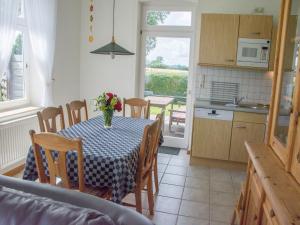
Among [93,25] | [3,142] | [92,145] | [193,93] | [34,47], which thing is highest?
→ [93,25]

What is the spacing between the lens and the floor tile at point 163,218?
2.64 m

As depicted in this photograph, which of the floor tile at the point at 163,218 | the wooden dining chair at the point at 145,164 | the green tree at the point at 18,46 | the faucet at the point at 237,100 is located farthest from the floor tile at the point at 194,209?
the green tree at the point at 18,46

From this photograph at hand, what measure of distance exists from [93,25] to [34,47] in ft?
4.30

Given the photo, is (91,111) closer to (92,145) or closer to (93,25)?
(93,25)

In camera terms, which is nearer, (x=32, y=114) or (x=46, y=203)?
(x=46, y=203)

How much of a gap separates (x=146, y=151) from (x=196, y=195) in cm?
112

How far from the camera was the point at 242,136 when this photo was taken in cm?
393

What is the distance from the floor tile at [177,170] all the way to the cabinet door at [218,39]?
153 centimetres

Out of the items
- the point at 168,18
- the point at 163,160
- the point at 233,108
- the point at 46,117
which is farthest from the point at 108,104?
the point at 168,18

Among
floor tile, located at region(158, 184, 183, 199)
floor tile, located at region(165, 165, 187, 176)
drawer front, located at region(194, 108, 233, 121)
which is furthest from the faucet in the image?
floor tile, located at region(158, 184, 183, 199)

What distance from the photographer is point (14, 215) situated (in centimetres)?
106

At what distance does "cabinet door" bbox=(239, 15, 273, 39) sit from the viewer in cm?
386

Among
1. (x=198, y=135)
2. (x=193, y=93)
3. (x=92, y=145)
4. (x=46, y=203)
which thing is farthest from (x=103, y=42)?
(x=46, y=203)

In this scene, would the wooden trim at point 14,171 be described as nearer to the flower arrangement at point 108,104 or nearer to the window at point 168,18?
the flower arrangement at point 108,104
